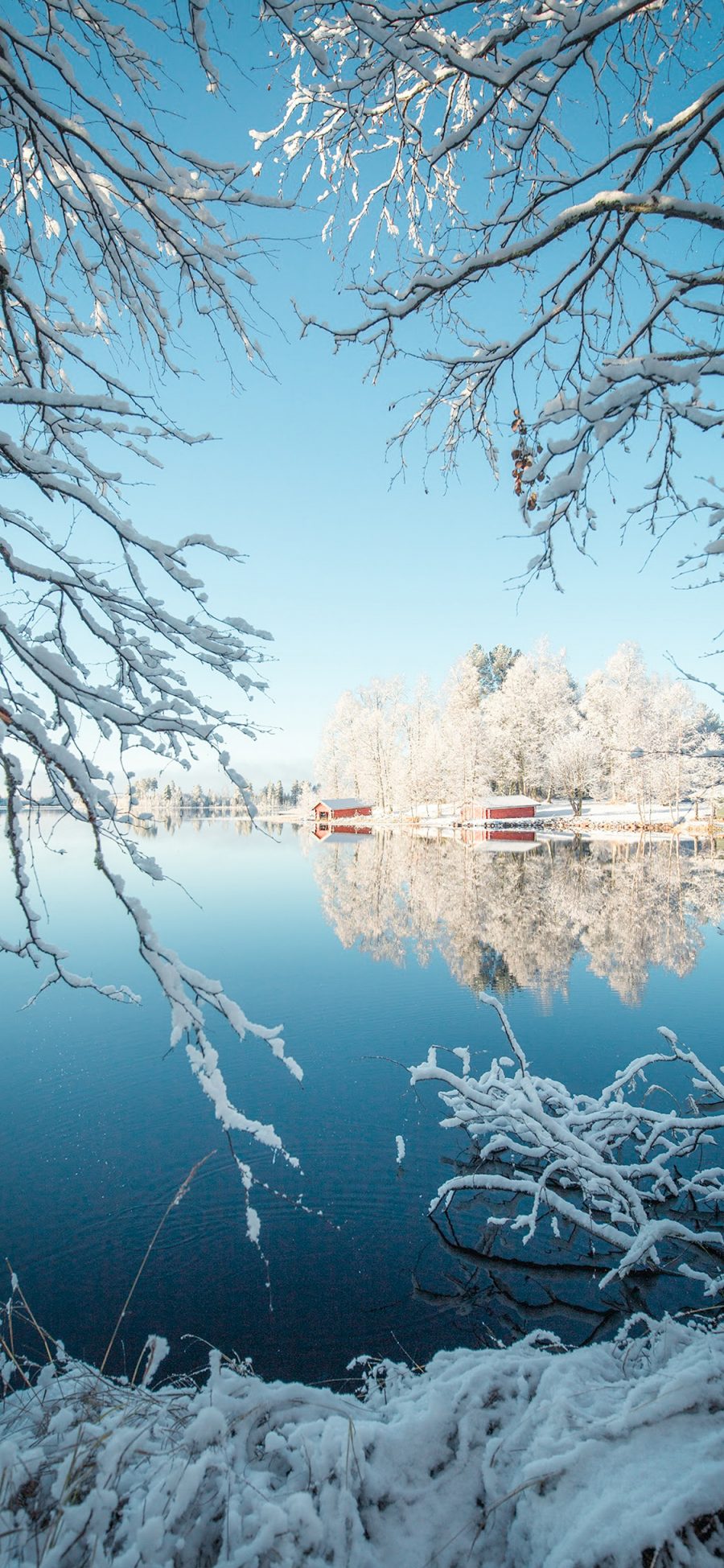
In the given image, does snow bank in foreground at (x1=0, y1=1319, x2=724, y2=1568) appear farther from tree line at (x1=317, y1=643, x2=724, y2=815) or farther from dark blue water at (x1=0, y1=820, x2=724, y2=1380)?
tree line at (x1=317, y1=643, x2=724, y2=815)

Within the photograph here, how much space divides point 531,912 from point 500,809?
115 feet

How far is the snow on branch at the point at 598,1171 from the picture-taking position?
4.54m

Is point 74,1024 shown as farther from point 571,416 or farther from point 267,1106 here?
point 571,416

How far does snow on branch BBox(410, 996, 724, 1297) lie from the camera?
4539 millimetres

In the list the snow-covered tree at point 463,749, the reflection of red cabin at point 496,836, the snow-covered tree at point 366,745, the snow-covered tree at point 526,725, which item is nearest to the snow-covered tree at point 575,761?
the snow-covered tree at point 526,725

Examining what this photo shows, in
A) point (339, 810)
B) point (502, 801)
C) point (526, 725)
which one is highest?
point (526, 725)

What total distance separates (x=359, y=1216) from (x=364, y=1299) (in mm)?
987

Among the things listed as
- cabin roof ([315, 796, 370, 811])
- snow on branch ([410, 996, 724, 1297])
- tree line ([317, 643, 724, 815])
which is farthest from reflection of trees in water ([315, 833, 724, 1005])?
cabin roof ([315, 796, 370, 811])

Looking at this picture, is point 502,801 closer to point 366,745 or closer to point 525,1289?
point 366,745

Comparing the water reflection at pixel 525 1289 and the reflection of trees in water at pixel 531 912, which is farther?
the reflection of trees in water at pixel 531 912

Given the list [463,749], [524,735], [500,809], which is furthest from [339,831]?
[524,735]

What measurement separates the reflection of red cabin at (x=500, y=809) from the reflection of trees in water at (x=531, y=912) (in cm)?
1984

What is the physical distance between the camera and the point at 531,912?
1792 cm

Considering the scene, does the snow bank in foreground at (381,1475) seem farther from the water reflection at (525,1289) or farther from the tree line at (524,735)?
the tree line at (524,735)
